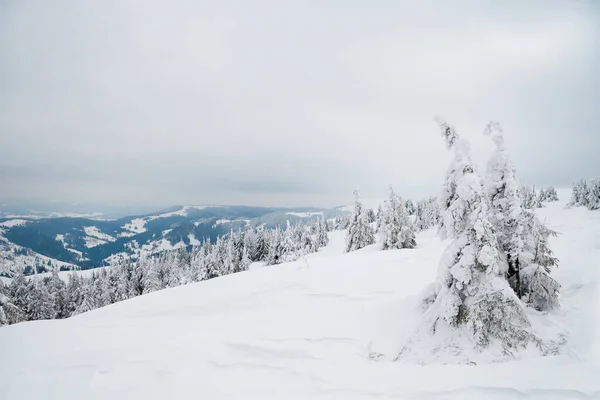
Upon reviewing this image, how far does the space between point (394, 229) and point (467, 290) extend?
25065 millimetres

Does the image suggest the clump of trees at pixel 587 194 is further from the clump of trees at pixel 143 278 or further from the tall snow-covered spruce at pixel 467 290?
the tall snow-covered spruce at pixel 467 290

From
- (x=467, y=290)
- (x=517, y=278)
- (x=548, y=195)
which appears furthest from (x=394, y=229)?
(x=548, y=195)

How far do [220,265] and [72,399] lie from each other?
58.9 m

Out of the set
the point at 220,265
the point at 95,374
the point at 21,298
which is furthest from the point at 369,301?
the point at 21,298

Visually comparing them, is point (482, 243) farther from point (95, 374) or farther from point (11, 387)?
point (11, 387)

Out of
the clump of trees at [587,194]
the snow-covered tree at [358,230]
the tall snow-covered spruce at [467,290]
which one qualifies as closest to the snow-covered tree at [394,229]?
the snow-covered tree at [358,230]

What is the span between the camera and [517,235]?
7.46 meters

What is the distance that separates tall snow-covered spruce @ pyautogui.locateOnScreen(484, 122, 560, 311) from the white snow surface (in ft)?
2.37

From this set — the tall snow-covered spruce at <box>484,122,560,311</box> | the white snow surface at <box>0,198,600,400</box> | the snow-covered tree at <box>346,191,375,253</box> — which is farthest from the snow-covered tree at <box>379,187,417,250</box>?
the tall snow-covered spruce at <box>484,122,560,311</box>

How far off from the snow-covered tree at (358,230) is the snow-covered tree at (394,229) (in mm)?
8107

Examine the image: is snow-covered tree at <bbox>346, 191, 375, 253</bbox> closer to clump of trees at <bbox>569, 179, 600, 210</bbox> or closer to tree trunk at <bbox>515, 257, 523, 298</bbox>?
tree trunk at <bbox>515, 257, 523, 298</bbox>

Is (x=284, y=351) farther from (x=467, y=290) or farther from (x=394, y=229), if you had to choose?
(x=394, y=229)

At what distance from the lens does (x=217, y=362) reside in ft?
20.7

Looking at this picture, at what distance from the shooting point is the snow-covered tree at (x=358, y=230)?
40375mm
